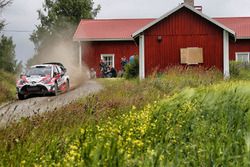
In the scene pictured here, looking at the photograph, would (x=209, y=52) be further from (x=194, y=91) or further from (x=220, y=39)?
(x=194, y=91)

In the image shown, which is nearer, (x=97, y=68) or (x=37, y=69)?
(x=37, y=69)

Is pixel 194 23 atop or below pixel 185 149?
atop

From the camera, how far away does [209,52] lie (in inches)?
1335

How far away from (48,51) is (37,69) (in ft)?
113

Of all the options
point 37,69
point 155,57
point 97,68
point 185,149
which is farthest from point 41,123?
point 97,68

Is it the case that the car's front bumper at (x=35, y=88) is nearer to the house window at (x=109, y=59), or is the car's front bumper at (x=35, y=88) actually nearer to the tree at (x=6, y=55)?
the house window at (x=109, y=59)

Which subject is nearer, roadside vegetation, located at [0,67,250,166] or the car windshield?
roadside vegetation, located at [0,67,250,166]

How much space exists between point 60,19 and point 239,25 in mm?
21915

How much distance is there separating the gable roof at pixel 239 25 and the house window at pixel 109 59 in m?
9.93

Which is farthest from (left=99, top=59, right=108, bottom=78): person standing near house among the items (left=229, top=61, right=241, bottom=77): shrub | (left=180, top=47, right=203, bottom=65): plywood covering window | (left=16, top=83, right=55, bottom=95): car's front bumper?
(left=16, top=83, right=55, bottom=95): car's front bumper

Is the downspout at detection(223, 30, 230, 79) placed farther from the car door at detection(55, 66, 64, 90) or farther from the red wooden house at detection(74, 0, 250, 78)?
the car door at detection(55, 66, 64, 90)

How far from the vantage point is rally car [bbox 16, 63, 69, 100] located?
26.0 m

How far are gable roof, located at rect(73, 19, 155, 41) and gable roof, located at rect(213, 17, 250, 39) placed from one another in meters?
7.11

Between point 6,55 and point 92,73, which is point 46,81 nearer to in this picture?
point 92,73
